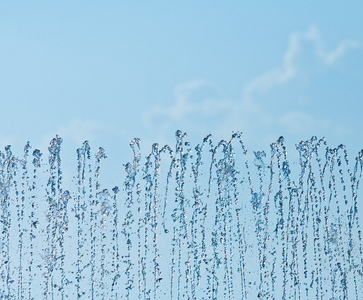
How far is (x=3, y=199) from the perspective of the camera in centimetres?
3412

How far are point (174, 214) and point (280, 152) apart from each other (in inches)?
210

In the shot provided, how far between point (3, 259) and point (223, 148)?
1055 cm

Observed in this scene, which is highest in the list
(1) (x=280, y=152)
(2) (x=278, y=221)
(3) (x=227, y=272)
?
(1) (x=280, y=152)

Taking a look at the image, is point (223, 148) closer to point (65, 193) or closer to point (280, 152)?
point (280, 152)

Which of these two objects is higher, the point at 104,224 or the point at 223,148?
the point at 223,148

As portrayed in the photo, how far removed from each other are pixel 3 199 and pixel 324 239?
14.2 m

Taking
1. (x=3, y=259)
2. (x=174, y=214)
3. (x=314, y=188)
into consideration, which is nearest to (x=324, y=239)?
(x=314, y=188)

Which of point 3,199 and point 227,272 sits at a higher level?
point 3,199

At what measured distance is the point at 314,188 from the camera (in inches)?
1342

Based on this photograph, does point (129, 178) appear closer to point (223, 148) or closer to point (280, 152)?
point (223, 148)

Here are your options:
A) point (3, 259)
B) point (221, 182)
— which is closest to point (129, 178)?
point (221, 182)

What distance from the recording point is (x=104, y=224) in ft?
111

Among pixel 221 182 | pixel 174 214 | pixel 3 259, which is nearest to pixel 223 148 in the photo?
pixel 221 182

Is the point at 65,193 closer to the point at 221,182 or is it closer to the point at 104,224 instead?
the point at 104,224
